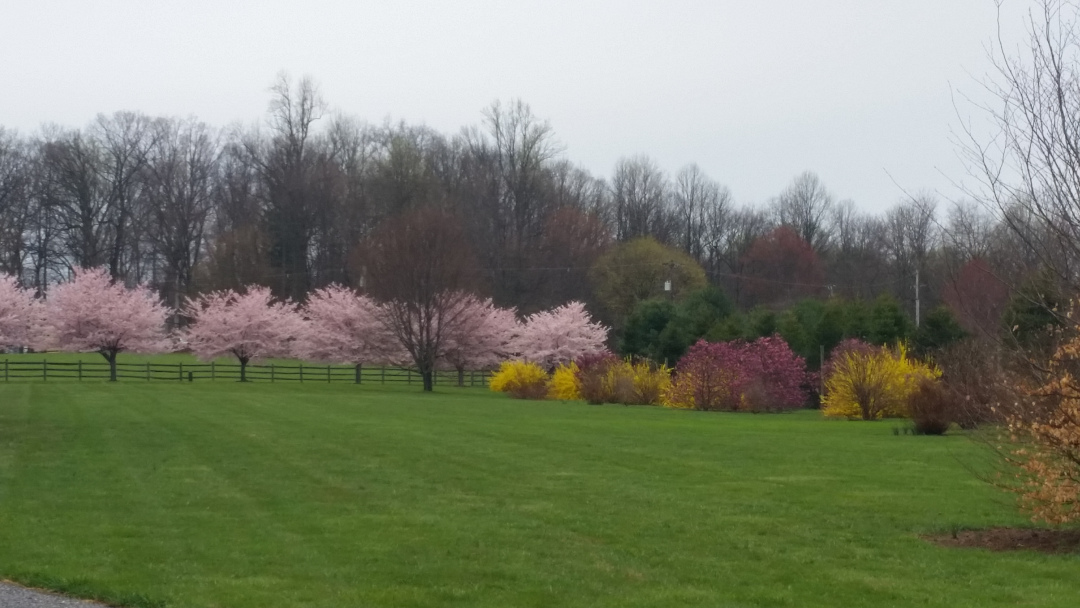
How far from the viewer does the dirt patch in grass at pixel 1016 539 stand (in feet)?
36.8

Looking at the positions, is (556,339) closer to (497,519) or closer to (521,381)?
(521,381)

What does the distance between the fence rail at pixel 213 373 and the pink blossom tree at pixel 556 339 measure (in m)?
4.13

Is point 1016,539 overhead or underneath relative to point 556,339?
underneath

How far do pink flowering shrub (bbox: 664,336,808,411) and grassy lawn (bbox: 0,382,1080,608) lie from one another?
45.2 ft

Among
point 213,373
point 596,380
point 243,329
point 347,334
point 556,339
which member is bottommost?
point 596,380

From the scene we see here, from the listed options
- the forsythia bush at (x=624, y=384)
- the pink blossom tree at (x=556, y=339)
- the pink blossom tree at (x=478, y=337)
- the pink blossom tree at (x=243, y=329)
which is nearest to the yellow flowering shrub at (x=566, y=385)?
the forsythia bush at (x=624, y=384)

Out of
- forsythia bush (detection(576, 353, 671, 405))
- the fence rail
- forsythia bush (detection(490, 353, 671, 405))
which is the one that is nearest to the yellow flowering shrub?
forsythia bush (detection(490, 353, 671, 405))

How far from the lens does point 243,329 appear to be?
59938mm

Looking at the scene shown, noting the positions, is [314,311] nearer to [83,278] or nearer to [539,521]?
[83,278]

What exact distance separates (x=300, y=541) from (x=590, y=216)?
68.5 metres

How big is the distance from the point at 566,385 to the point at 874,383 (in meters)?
17.5

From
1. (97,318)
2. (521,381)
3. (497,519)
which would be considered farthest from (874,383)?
(97,318)

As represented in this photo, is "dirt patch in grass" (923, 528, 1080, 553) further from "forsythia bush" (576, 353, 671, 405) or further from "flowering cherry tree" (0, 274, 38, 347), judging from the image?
"flowering cherry tree" (0, 274, 38, 347)

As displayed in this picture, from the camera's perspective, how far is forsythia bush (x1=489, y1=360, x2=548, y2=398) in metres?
50.3
